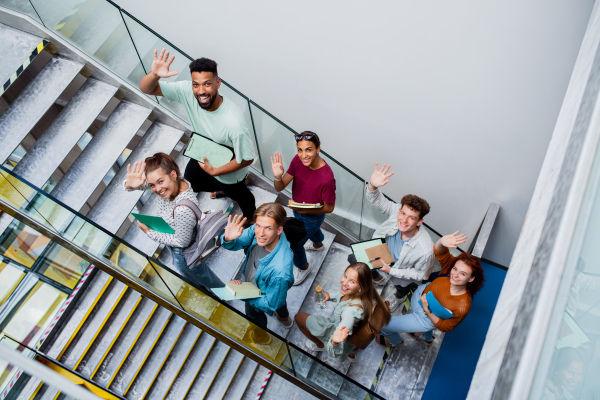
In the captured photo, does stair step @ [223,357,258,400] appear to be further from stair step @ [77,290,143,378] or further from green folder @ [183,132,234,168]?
green folder @ [183,132,234,168]

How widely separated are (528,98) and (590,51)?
142cm

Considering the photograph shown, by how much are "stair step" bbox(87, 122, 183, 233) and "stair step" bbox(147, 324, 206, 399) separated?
178 centimetres

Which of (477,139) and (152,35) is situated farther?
(477,139)

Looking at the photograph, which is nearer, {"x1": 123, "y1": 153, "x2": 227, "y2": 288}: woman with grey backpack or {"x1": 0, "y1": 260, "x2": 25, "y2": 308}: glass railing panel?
{"x1": 123, "y1": 153, "x2": 227, "y2": 288}: woman with grey backpack

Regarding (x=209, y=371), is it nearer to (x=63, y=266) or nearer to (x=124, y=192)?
(x=63, y=266)

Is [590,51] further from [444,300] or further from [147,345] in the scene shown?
[147,345]

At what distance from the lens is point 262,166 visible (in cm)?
495

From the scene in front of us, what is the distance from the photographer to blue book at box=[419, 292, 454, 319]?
3659 millimetres

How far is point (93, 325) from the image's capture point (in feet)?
15.7

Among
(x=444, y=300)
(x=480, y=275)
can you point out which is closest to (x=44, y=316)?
(x=444, y=300)

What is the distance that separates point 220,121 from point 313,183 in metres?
1.01

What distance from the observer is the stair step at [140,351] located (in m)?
4.87

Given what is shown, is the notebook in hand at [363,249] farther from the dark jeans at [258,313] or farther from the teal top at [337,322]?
the dark jeans at [258,313]

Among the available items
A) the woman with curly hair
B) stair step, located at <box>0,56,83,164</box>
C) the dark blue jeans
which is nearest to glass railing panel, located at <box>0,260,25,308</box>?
stair step, located at <box>0,56,83,164</box>
